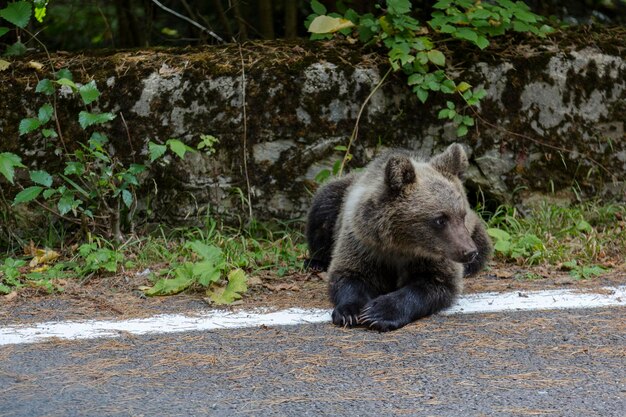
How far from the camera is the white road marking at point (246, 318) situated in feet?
15.4

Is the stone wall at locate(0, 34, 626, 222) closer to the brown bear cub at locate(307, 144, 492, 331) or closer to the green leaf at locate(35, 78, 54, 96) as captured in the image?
the green leaf at locate(35, 78, 54, 96)

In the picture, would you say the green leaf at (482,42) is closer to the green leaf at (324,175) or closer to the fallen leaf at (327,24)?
the fallen leaf at (327,24)

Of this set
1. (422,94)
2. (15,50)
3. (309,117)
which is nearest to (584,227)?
(422,94)

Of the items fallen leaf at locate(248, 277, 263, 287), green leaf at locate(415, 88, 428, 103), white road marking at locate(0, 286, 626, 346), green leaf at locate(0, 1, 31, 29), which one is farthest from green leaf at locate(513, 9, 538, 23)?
green leaf at locate(0, 1, 31, 29)

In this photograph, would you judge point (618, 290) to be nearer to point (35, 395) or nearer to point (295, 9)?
point (35, 395)

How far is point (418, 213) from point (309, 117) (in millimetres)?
2240

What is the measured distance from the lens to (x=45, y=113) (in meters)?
6.33

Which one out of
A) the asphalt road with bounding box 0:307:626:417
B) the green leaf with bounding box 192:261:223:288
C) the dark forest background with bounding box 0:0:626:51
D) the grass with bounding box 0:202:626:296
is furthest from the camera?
the dark forest background with bounding box 0:0:626:51

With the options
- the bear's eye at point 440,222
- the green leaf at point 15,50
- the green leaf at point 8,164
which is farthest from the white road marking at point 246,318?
the green leaf at point 15,50

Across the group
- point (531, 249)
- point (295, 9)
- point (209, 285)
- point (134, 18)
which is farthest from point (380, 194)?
point (134, 18)

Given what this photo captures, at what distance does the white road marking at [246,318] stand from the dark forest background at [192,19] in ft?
14.5

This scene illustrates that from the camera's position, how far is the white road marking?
4691 millimetres

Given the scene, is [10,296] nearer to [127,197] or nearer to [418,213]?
[127,197]

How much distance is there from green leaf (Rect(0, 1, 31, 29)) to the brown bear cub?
278 cm
